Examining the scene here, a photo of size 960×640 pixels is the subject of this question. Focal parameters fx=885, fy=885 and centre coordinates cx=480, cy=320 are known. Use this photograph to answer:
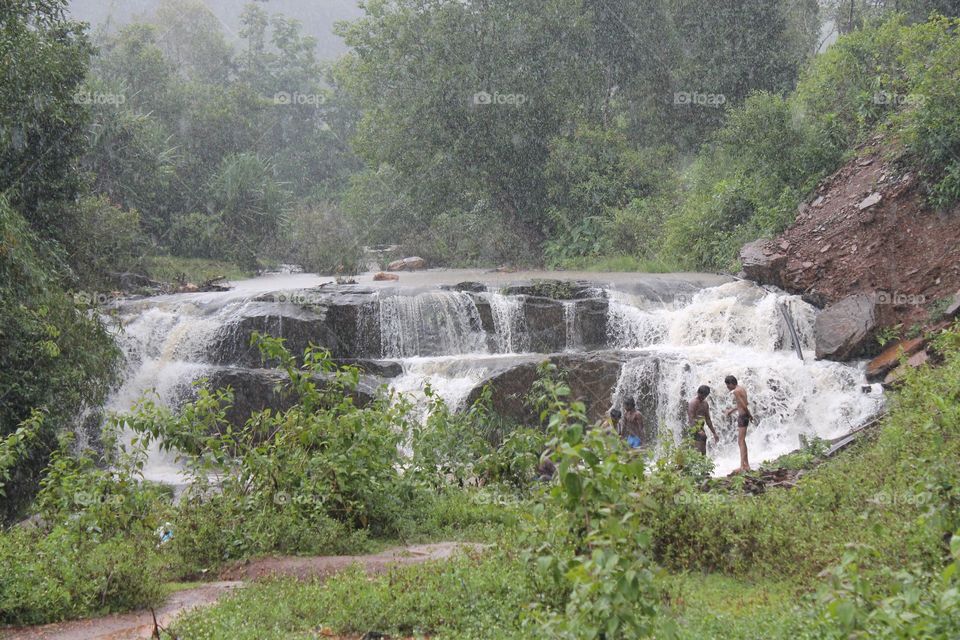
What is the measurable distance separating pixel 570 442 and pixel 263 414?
457cm

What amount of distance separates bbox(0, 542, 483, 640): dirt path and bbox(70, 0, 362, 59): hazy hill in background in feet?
253

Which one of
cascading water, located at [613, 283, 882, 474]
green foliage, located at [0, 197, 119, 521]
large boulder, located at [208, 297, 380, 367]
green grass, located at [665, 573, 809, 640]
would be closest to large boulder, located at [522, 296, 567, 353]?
cascading water, located at [613, 283, 882, 474]

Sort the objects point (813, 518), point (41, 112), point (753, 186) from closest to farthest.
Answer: point (813, 518), point (41, 112), point (753, 186)

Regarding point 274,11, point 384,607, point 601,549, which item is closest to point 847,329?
point 384,607

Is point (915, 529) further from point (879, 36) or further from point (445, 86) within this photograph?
point (445, 86)

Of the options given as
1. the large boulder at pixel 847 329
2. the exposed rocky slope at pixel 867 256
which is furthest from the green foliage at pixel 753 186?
the large boulder at pixel 847 329

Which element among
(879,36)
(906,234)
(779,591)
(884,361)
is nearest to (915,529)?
(779,591)

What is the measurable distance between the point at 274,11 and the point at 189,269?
88.0 metres

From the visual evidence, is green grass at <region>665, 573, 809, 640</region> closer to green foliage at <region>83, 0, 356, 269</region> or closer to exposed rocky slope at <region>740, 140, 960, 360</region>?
exposed rocky slope at <region>740, 140, 960, 360</region>

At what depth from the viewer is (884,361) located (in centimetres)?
1338

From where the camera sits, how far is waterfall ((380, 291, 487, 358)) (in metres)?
17.5

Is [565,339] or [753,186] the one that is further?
[753,186]

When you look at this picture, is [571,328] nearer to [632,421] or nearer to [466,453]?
[632,421]

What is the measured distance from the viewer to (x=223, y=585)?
249 inches
